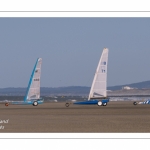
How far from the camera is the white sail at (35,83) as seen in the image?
51.9 metres

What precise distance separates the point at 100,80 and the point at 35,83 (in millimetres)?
6379

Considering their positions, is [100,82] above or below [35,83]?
below

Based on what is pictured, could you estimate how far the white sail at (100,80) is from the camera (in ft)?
162

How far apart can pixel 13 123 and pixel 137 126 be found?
18.5ft

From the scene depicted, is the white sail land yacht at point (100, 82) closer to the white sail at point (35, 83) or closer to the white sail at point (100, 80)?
the white sail at point (100, 80)

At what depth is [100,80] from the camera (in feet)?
163

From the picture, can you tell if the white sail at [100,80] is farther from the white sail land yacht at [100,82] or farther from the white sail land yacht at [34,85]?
the white sail land yacht at [34,85]

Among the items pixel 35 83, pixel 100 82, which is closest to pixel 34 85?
pixel 35 83

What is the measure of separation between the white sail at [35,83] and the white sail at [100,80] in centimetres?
550

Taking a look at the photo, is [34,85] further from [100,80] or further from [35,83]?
[100,80]

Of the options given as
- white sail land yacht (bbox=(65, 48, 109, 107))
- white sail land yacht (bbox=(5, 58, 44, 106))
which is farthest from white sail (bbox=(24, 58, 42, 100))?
white sail land yacht (bbox=(65, 48, 109, 107))

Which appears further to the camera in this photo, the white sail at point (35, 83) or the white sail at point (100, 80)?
the white sail at point (35, 83)

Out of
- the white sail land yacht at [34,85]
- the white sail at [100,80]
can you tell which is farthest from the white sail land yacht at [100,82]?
the white sail land yacht at [34,85]

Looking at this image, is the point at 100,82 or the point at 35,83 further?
the point at 35,83
